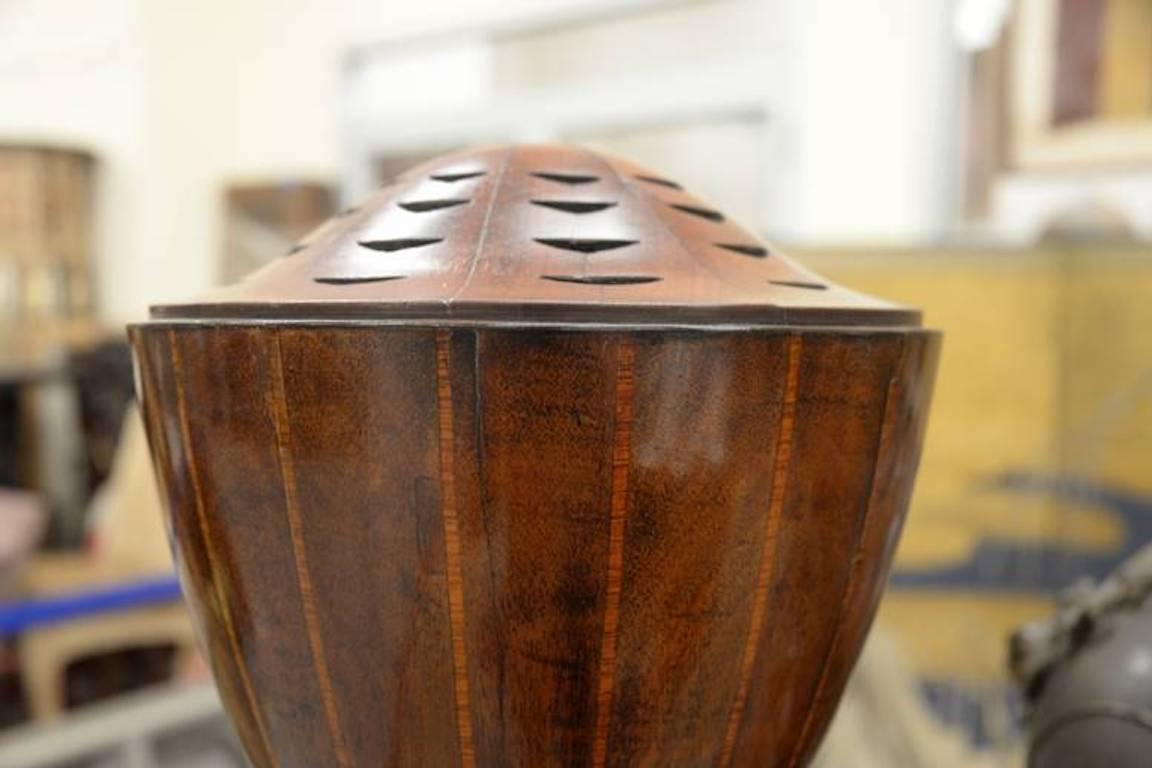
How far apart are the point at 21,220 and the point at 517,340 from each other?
15.7ft

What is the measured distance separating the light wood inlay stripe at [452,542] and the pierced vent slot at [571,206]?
0.12 metres

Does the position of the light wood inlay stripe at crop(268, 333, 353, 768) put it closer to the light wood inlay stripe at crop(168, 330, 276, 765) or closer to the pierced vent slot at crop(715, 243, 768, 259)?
the light wood inlay stripe at crop(168, 330, 276, 765)

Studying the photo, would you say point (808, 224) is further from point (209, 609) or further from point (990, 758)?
point (209, 609)

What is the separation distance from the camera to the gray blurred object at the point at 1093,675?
0.66 meters

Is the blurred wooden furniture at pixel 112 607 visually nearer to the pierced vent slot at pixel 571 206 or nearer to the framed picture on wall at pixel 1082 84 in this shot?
the pierced vent slot at pixel 571 206

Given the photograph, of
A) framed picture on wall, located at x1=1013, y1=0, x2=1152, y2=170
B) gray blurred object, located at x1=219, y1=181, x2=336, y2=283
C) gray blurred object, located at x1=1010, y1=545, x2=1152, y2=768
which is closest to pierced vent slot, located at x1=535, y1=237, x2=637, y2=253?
gray blurred object, located at x1=1010, y1=545, x2=1152, y2=768

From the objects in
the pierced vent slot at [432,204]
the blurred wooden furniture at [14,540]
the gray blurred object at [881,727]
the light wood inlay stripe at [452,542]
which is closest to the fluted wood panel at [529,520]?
the light wood inlay stripe at [452,542]

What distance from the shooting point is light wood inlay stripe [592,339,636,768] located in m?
0.40

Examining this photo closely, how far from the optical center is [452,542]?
43 centimetres

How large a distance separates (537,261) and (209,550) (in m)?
0.21

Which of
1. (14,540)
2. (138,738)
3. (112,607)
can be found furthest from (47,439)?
(138,738)

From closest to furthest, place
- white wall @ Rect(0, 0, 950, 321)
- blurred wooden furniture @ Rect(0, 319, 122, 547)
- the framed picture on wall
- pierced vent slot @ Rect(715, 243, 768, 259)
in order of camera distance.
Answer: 1. pierced vent slot @ Rect(715, 243, 768, 259)
2. the framed picture on wall
3. blurred wooden furniture @ Rect(0, 319, 122, 547)
4. white wall @ Rect(0, 0, 950, 321)

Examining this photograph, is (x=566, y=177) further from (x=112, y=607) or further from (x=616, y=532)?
(x=112, y=607)

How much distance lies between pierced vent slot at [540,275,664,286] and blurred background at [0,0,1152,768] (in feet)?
0.69
